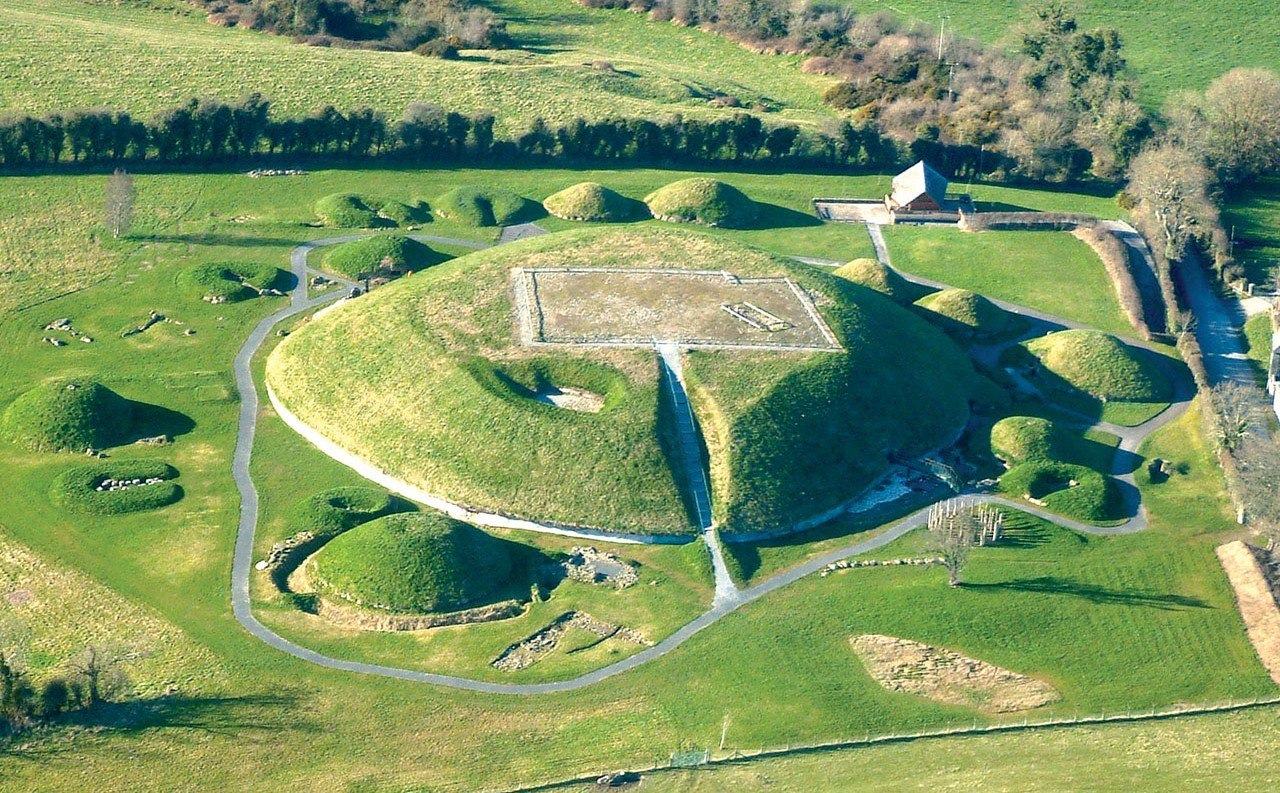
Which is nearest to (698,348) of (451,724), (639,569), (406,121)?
(639,569)

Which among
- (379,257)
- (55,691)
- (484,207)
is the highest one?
(484,207)

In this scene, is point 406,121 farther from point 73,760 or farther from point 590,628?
point 73,760

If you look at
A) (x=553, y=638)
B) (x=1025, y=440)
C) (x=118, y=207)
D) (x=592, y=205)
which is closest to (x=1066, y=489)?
(x=1025, y=440)

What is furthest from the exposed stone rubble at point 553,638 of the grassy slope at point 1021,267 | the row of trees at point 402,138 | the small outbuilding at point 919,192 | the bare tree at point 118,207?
the row of trees at point 402,138

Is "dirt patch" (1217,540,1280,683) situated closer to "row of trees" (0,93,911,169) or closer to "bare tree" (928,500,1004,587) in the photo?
"bare tree" (928,500,1004,587)

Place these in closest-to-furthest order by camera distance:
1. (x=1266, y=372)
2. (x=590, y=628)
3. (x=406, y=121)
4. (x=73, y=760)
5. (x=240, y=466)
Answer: (x=73, y=760), (x=590, y=628), (x=240, y=466), (x=1266, y=372), (x=406, y=121)

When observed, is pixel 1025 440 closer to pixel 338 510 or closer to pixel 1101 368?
pixel 1101 368

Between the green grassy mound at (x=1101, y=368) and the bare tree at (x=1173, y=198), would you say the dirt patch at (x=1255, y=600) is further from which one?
the bare tree at (x=1173, y=198)
